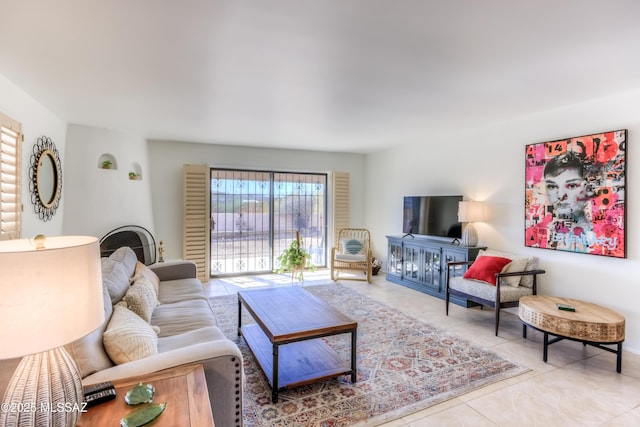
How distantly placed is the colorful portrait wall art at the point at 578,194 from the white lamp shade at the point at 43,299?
4.01 metres

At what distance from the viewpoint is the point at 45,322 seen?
36.4 inches

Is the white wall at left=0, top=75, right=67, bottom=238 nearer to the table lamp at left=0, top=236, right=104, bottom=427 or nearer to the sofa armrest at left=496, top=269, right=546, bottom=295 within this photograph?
the table lamp at left=0, top=236, right=104, bottom=427

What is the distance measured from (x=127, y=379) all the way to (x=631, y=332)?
4003 mm

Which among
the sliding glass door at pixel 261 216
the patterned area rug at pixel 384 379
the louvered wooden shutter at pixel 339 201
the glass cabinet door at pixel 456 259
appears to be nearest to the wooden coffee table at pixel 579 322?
the patterned area rug at pixel 384 379

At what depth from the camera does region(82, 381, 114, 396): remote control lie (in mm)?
1299

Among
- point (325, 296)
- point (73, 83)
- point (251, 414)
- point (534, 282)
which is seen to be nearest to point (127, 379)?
point (251, 414)

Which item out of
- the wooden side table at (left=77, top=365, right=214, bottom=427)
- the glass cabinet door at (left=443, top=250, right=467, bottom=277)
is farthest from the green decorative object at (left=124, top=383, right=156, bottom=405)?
the glass cabinet door at (left=443, top=250, right=467, bottom=277)

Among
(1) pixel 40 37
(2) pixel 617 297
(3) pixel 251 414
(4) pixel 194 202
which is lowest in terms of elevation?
(3) pixel 251 414

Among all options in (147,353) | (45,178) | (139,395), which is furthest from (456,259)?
(45,178)

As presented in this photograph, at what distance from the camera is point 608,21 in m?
1.84

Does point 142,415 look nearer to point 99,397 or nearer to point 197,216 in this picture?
point 99,397

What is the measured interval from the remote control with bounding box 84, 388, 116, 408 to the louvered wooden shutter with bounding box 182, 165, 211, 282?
428cm

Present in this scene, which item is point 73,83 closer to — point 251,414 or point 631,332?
point 251,414

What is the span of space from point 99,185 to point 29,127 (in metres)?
1.25
